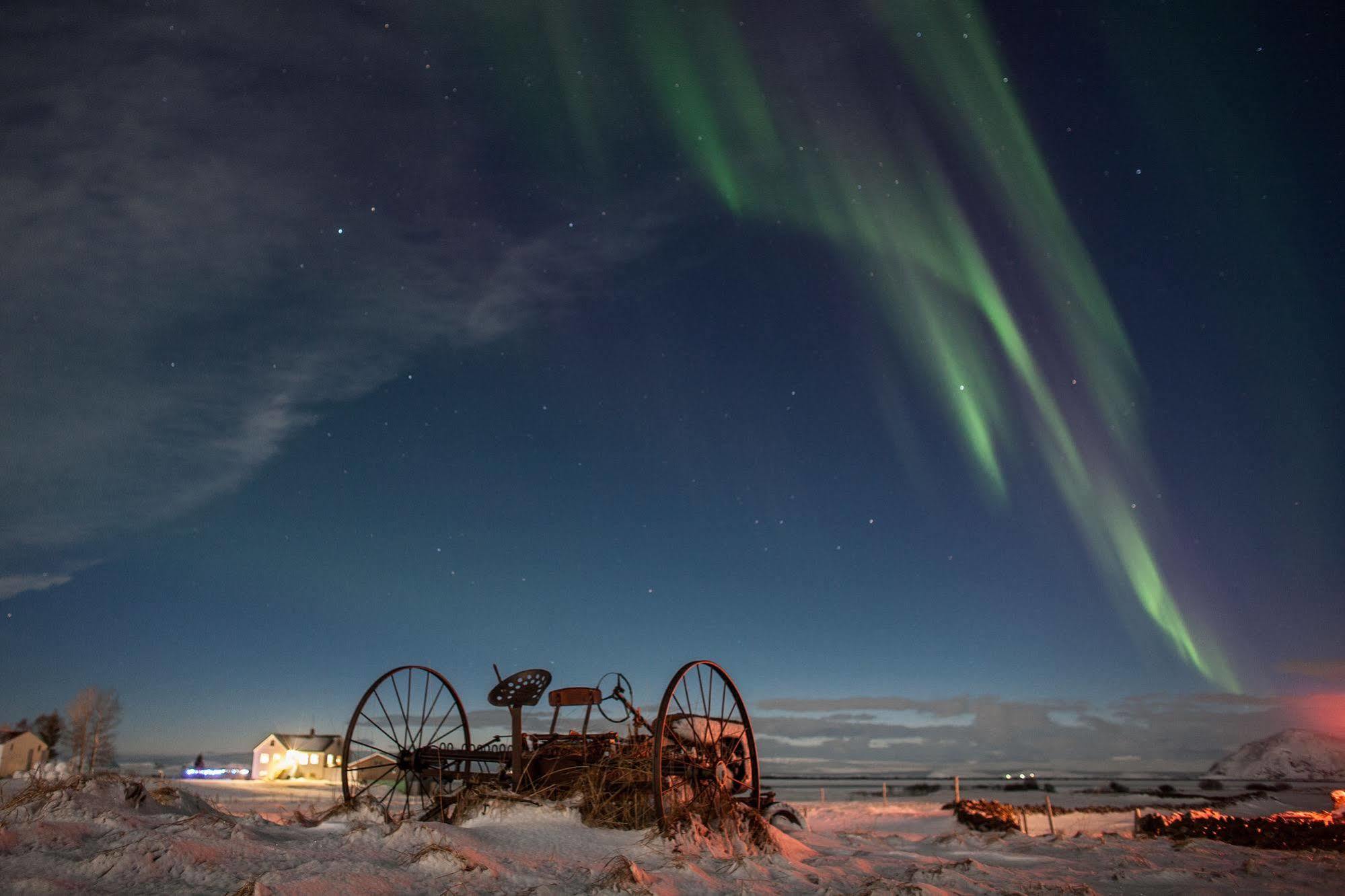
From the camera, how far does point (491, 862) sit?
9625 mm

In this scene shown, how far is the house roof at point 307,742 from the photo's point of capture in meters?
79.2

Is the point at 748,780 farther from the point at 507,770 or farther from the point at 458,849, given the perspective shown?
the point at 458,849

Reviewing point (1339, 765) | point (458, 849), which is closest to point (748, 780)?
point (458, 849)

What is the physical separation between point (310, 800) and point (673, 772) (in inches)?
1203

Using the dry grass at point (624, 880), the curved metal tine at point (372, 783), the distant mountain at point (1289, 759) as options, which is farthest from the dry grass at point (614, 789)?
the distant mountain at point (1289, 759)

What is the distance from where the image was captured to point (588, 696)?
14.9m

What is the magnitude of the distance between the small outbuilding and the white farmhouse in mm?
17471

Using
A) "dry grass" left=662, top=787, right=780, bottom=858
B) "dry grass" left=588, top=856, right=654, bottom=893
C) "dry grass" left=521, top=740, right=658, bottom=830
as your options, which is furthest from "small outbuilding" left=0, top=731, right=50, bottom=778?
"dry grass" left=588, top=856, right=654, bottom=893

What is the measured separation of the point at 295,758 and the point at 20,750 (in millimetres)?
21643

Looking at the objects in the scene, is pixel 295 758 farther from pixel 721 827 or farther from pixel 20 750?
pixel 721 827

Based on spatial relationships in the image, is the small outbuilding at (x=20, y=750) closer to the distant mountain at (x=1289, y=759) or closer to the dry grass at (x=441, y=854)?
the dry grass at (x=441, y=854)

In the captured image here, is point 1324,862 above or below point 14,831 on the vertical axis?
below

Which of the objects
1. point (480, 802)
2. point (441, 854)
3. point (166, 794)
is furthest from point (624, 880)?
point (166, 794)

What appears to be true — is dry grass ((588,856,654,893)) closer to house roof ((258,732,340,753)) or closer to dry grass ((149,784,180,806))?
dry grass ((149,784,180,806))
